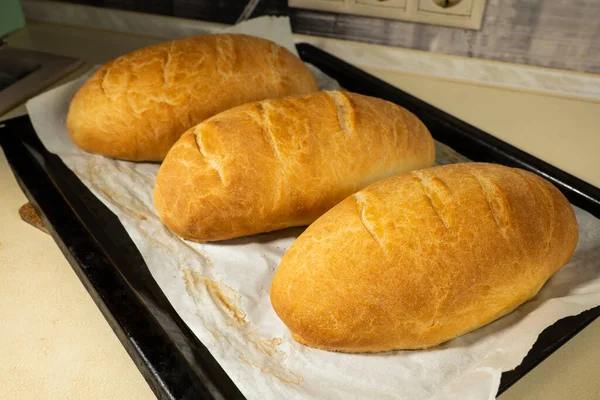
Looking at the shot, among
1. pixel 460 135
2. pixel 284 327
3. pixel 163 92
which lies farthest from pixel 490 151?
pixel 163 92

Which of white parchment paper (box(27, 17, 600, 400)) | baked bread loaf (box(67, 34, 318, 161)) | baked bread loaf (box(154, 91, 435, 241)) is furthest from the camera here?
baked bread loaf (box(67, 34, 318, 161))

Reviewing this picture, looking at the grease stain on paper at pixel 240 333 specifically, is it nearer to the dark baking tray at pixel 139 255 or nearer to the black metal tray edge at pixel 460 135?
the dark baking tray at pixel 139 255

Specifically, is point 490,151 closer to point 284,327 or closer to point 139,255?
point 284,327

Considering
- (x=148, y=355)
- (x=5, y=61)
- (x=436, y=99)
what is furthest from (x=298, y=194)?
(x=5, y=61)

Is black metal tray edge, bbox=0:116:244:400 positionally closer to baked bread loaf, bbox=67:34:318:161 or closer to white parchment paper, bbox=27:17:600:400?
white parchment paper, bbox=27:17:600:400

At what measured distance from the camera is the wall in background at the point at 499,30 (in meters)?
1.44

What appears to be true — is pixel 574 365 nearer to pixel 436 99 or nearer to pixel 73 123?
pixel 436 99

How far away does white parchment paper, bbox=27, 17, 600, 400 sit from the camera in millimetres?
762

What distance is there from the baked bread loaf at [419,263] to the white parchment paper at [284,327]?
3 cm

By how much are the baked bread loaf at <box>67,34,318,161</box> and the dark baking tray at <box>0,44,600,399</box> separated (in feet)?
0.44

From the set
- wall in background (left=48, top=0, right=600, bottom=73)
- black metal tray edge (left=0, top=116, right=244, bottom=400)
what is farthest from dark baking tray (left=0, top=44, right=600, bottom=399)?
wall in background (left=48, top=0, right=600, bottom=73)

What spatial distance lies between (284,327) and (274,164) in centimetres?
33

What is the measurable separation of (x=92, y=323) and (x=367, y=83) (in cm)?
96

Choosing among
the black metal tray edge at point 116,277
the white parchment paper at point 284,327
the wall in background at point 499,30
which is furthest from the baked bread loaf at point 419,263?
the wall in background at point 499,30
